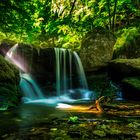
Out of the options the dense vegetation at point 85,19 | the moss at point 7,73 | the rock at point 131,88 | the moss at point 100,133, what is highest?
the dense vegetation at point 85,19

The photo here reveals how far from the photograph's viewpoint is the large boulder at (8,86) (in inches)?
317

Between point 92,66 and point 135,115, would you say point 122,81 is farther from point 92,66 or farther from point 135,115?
point 135,115

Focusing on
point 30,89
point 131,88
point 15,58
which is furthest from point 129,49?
point 15,58

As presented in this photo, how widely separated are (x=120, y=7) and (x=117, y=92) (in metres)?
7.04

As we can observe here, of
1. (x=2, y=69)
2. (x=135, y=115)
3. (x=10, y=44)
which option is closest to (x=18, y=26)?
(x=2, y=69)

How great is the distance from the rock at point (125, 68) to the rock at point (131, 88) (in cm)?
37

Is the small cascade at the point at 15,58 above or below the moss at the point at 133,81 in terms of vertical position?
above

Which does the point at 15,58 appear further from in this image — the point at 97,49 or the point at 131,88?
the point at 131,88

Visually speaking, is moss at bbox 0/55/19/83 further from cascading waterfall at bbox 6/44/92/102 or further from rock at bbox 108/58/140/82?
rock at bbox 108/58/140/82

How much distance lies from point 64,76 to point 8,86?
4.87 m

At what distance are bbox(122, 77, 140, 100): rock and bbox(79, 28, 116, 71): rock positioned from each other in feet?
9.18

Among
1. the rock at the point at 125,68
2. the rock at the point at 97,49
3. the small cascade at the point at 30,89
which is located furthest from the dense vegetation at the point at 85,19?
the small cascade at the point at 30,89

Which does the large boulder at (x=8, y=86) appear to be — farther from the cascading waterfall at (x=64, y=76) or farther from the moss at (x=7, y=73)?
the cascading waterfall at (x=64, y=76)

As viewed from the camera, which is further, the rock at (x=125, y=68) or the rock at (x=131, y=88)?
the rock at (x=125, y=68)
